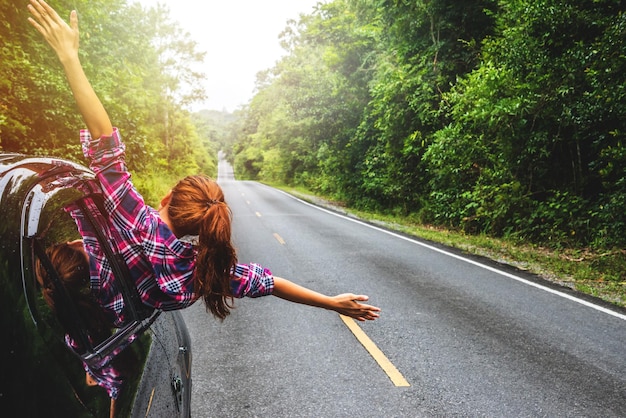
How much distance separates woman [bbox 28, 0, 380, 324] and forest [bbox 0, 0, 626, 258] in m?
7.09

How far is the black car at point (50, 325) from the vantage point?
1071mm

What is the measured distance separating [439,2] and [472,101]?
508 cm

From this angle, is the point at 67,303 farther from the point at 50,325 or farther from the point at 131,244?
the point at 131,244

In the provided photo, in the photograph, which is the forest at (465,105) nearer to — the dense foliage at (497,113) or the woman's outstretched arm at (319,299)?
the dense foliage at (497,113)

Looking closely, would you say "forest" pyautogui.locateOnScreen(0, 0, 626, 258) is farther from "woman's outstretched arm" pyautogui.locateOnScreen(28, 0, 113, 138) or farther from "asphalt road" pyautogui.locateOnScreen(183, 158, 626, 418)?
"woman's outstretched arm" pyautogui.locateOnScreen(28, 0, 113, 138)

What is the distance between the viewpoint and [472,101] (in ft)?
41.0

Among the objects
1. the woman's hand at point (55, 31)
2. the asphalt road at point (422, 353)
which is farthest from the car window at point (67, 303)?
the asphalt road at point (422, 353)

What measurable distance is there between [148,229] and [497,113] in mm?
11223

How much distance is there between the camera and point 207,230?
5.92 ft

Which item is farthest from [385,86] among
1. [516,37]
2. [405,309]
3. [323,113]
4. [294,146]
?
[294,146]

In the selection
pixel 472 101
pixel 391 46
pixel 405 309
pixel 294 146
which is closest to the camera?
pixel 405 309

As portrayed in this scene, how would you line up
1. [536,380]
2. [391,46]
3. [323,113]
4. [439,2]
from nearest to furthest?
[536,380] < [439,2] < [391,46] < [323,113]

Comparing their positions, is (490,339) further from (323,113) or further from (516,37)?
(323,113)

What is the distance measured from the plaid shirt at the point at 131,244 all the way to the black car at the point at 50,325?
58mm
